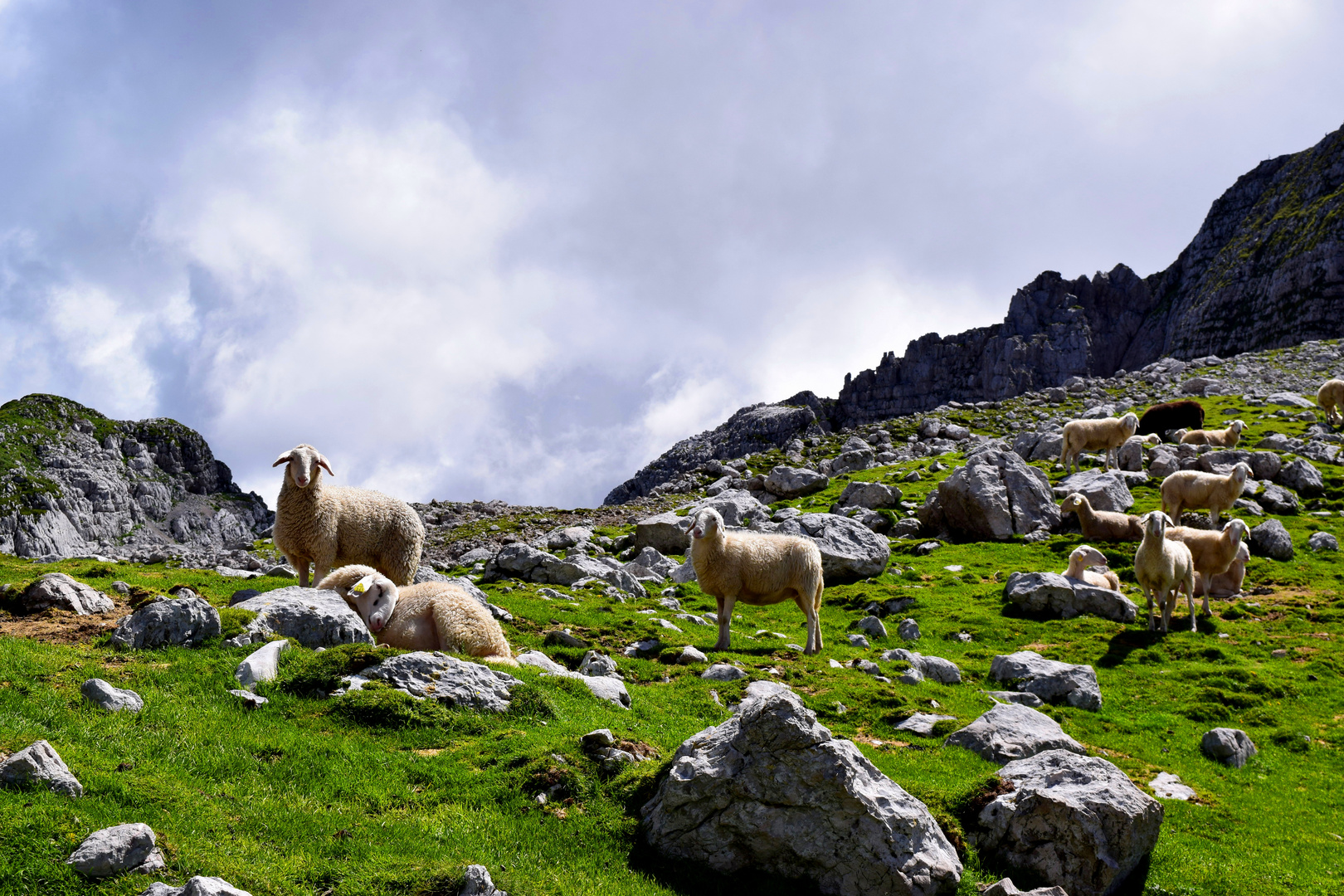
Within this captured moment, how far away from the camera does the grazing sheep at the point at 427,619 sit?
13.1 metres

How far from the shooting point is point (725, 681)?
1548 cm

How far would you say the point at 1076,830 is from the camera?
8352mm

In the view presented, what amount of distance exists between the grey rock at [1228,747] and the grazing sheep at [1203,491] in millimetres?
22912

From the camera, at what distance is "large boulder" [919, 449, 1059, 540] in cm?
3800

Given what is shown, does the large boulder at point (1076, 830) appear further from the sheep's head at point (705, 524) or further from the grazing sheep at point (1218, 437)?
the grazing sheep at point (1218, 437)

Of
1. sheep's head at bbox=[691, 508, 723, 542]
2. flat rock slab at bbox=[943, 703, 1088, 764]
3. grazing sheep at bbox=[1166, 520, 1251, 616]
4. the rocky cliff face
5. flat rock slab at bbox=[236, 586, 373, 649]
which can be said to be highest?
the rocky cliff face

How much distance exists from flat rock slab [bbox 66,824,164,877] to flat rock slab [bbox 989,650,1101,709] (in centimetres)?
1701

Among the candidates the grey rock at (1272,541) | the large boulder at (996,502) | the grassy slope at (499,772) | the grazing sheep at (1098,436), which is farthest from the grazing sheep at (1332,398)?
the grassy slope at (499,772)

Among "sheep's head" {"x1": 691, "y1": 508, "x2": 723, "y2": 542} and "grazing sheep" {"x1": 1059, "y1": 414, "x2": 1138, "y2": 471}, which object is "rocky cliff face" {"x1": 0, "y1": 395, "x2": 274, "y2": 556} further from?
"sheep's head" {"x1": 691, "y1": 508, "x2": 723, "y2": 542}

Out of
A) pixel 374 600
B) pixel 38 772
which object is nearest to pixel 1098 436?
pixel 374 600

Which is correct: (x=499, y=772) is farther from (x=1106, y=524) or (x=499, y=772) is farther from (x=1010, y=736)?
(x=1106, y=524)

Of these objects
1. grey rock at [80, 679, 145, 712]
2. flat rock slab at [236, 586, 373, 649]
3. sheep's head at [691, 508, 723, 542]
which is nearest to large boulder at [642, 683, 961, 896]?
grey rock at [80, 679, 145, 712]

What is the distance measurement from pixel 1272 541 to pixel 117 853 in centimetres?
3874

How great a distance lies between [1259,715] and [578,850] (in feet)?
55.1
